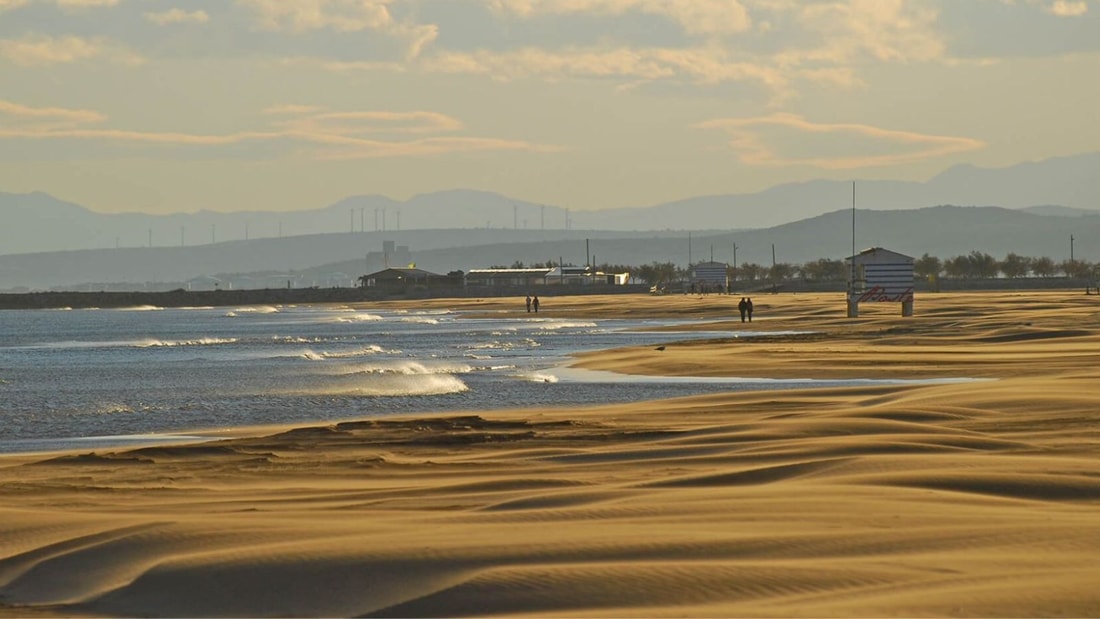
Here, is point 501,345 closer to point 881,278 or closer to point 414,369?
point 414,369

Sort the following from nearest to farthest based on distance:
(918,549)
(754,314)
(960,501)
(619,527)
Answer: (918,549), (619,527), (960,501), (754,314)

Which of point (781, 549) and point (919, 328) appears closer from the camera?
point (781, 549)

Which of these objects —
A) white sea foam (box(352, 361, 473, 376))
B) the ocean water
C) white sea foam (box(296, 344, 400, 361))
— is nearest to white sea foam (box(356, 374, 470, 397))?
the ocean water

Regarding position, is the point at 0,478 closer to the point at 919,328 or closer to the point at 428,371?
Answer: the point at 428,371

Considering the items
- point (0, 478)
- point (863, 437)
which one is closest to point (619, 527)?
point (863, 437)

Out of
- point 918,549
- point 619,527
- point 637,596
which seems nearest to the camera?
point 637,596

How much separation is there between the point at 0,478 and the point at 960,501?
9.40m

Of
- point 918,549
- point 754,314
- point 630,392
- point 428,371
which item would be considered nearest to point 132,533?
point 918,549

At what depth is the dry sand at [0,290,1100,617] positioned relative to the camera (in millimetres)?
8570

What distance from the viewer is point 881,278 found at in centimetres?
6806

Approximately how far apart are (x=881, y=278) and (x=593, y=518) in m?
58.7

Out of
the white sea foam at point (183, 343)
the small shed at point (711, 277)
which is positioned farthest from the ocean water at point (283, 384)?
the small shed at point (711, 277)

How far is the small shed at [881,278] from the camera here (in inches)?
2639

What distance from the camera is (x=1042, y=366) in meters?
29.9
